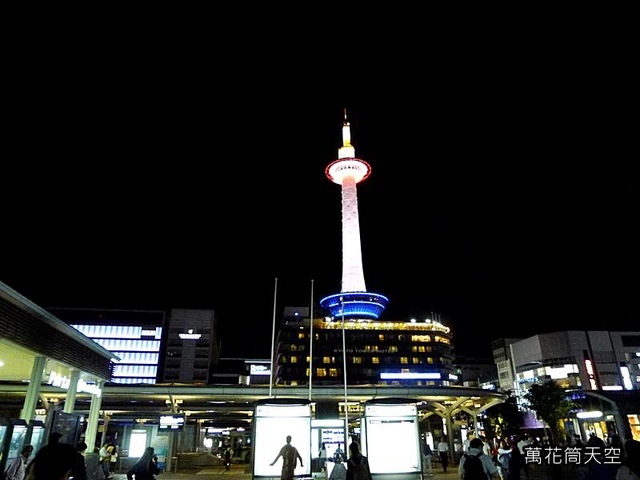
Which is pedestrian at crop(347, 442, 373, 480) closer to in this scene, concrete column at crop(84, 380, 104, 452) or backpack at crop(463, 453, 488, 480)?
backpack at crop(463, 453, 488, 480)

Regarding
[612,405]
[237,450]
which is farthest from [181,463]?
[612,405]

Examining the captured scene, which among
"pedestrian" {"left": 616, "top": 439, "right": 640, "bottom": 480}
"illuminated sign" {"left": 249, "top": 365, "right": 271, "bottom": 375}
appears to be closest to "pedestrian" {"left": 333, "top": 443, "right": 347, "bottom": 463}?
"pedestrian" {"left": 616, "top": 439, "right": 640, "bottom": 480}

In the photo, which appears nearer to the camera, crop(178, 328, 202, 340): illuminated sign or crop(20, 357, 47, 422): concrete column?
crop(20, 357, 47, 422): concrete column

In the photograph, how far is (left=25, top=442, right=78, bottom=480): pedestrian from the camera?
3715 mm

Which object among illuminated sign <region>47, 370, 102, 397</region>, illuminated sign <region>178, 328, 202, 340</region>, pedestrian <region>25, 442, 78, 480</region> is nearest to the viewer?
pedestrian <region>25, 442, 78, 480</region>

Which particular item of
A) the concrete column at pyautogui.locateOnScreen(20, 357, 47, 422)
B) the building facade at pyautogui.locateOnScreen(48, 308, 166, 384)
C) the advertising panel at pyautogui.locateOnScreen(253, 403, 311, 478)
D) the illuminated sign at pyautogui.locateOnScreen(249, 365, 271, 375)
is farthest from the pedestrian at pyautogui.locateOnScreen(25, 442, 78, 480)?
the illuminated sign at pyautogui.locateOnScreen(249, 365, 271, 375)

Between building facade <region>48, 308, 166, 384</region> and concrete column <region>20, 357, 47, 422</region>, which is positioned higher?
building facade <region>48, 308, 166, 384</region>

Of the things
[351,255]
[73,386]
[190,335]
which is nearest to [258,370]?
[190,335]

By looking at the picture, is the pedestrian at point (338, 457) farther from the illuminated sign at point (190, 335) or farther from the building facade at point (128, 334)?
the illuminated sign at point (190, 335)

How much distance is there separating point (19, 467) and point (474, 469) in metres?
10.5

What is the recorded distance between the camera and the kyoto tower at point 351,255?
108 metres

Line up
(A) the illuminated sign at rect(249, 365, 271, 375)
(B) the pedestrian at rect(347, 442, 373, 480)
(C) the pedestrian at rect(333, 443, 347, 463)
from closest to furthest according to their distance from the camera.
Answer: (B) the pedestrian at rect(347, 442, 373, 480) → (C) the pedestrian at rect(333, 443, 347, 463) → (A) the illuminated sign at rect(249, 365, 271, 375)

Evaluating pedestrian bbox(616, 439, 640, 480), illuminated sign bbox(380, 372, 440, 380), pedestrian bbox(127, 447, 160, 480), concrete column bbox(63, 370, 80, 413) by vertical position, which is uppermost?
illuminated sign bbox(380, 372, 440, 380)

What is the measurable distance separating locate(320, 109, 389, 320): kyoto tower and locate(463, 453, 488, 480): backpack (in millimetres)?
96316
